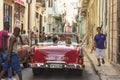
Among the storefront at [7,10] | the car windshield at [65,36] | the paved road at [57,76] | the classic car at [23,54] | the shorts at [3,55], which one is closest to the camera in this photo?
the shorts at [3,55]

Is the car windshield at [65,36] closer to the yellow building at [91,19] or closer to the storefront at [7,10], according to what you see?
the yellow building at [91,19]

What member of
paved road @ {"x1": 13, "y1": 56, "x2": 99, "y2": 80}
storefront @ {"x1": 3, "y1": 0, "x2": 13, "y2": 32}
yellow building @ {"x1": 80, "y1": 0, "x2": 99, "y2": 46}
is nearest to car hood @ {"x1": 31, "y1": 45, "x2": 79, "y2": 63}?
paved road @ {"x1": 13, "y1": 56, "x2": 99, "y2": 80}

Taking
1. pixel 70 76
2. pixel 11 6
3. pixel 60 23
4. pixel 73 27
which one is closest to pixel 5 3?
pixel 11 6

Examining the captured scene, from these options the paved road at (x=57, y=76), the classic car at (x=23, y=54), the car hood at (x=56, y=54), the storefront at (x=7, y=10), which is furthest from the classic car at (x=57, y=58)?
the storefront at (x=7, y=10)

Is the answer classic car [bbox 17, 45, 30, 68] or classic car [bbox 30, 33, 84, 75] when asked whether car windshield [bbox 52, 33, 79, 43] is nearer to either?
classic car [bbox 17, 45, 30, 68]

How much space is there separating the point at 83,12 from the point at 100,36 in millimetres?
36364

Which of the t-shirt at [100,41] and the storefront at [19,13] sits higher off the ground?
the storefront at [19,13]

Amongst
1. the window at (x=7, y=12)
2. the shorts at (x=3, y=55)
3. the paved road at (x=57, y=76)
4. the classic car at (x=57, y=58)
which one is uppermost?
the window at (x=7, y=12)

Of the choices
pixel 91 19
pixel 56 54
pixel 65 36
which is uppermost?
pixel 91 19

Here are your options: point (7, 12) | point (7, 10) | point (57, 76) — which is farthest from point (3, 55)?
point (7, 12)

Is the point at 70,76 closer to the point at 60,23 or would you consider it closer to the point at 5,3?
the point at 5,3

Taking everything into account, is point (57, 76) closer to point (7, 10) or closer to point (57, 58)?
point (57, 58)

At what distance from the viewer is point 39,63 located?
15.4m

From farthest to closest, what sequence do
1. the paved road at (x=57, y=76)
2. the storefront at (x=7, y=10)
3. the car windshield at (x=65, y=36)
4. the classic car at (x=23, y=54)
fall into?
the storefront at (x=7, y=10)
the car windshield at (x=65, y=36)
the classic car at (x=23, y=54)
the paved road at (x=57, y=76)
